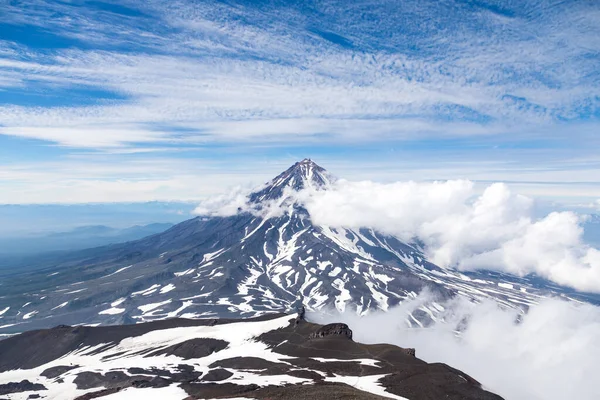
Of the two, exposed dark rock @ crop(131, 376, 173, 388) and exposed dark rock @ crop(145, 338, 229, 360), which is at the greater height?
exposed dark rock @ crop(131, 376, 173, 388)

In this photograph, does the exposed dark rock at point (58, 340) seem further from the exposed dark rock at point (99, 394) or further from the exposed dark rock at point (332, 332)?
the exposed dark rock at point (99, 394)

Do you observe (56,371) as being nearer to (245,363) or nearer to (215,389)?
(245,363)

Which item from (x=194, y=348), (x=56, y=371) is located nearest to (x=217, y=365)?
(x=194, y=348)

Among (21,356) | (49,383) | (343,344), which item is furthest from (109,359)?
(343,344)

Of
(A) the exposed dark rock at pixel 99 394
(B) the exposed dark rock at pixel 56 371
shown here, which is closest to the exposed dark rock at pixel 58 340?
(B) the exposed dark rock at pixel 56 371

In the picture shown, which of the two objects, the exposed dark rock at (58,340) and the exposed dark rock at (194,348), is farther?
the exposed dark rock at (58,340)

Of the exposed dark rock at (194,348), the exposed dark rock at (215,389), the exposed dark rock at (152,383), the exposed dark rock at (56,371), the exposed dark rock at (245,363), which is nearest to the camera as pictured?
the exposed dark rock at (215,389)

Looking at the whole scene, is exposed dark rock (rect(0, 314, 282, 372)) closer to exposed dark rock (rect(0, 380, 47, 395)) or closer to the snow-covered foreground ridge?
the snow-covered foreground ridge

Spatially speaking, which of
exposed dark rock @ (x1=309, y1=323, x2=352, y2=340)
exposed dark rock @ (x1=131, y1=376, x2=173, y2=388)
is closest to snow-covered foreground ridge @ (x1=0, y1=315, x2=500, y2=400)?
exposed dark rock @ (x1=131, y1=376, x2=173, y2=388)

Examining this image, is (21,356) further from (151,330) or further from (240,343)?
(240,343)
